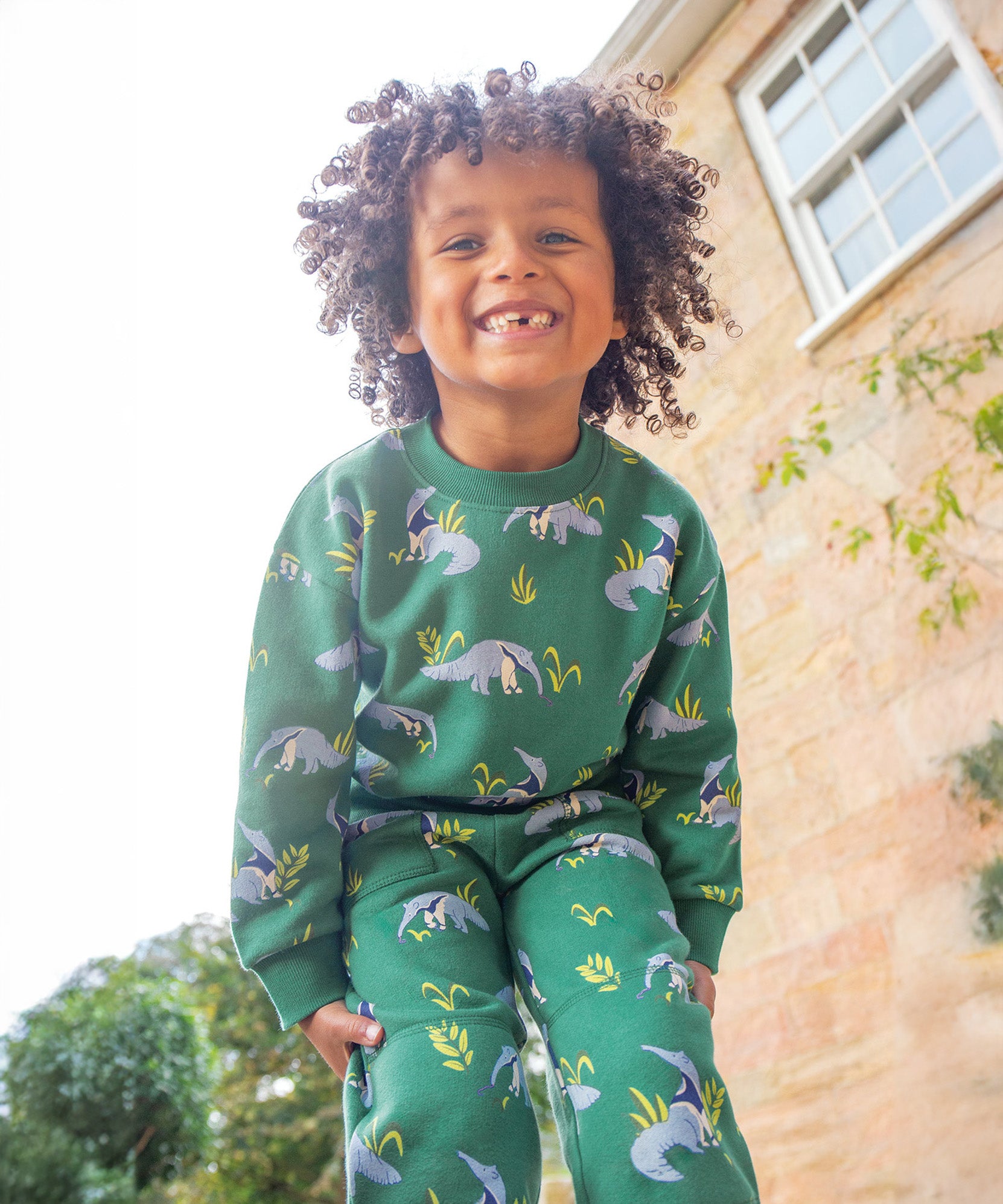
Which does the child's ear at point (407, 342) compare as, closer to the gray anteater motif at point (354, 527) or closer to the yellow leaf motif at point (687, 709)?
the gray anteater motif at point (354, 527)

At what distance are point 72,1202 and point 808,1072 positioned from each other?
6.55ft

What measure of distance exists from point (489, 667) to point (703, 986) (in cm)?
39

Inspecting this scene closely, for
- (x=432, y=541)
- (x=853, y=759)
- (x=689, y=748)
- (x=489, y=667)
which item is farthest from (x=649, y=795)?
(x=853, y=759)

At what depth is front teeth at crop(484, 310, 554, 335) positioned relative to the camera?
1042mm

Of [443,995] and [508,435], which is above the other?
[508,435]

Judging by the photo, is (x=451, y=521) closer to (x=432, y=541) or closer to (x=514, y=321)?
(x=432, y=541)

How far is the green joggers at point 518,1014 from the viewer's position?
733 mm

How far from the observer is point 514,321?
1.04 metres

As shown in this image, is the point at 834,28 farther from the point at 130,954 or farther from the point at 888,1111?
the point at 130,954

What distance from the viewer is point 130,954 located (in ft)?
11.8

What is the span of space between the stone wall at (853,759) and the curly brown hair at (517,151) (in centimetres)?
84

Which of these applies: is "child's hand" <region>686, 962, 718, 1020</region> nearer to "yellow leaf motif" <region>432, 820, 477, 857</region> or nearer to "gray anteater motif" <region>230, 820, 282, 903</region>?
"yellow leaf motif" <region>432, 820, 477, 857</region>

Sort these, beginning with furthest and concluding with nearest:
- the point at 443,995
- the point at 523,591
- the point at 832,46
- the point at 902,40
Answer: the point at 832,46, the point at 902,40, the point at 523,591, the point at 443,995

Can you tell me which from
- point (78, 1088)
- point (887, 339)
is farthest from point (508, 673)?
point (78, 1088)
